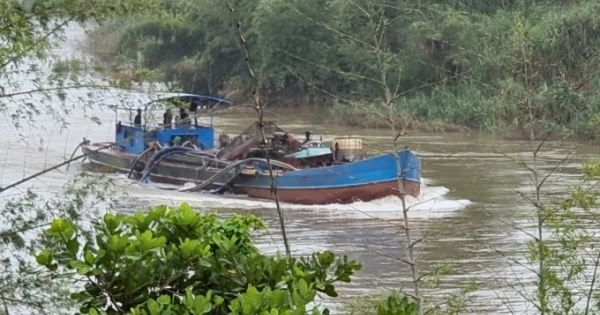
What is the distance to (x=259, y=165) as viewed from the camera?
2144 centimetres

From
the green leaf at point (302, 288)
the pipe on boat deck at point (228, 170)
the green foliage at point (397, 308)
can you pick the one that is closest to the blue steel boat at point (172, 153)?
the pipe on boat deck at point (228, 170)

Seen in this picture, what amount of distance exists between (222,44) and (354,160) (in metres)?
23.9

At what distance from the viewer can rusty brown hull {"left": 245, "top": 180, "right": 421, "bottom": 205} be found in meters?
19.8

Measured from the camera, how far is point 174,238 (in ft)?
13.1

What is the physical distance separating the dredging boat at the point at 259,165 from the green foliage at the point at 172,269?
13691 mm

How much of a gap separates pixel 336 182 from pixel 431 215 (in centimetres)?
220

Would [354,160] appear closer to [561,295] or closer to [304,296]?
[561,295]

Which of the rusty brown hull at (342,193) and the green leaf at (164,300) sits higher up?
the green leaf at (164,300)

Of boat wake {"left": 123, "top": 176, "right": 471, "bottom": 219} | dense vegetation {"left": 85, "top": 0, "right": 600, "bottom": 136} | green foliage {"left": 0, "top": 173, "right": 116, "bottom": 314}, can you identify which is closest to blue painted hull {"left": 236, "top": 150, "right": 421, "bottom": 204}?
boat wake {"left": 123, "top": 176, "right": 471, "bottom": 219}

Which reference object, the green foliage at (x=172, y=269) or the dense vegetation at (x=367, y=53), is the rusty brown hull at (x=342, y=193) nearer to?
the dense vegetation at (x=367, y=53)

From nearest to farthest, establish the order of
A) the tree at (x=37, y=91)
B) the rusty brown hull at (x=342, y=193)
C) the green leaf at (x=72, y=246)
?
1. the green leaf at (x=72, y=246)
2. the tree at (x=37, y=91)
3. the rusty brown hull at (x=342, y=193)

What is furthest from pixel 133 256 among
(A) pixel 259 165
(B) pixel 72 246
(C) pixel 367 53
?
(C) pixel 367 53

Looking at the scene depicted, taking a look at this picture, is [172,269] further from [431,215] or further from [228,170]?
[228,170]

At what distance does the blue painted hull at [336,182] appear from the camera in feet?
63.8
